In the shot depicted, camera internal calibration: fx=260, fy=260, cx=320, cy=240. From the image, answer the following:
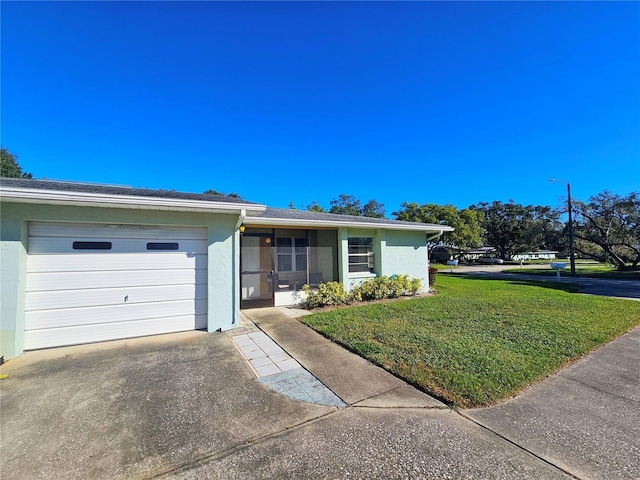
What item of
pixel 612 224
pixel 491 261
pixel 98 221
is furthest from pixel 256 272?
pixel 491 261

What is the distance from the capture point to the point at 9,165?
2003cm

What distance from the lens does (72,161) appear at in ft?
57.5

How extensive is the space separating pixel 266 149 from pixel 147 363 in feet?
52.0

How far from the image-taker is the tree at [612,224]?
19.1m

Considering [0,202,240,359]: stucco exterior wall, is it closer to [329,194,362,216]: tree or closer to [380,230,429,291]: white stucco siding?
[380,230,429,291]: white stucco siding

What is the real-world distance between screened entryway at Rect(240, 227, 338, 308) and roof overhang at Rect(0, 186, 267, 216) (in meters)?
2.73

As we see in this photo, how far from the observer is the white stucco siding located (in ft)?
31.3

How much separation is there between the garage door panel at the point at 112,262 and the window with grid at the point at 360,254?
5.05 metres

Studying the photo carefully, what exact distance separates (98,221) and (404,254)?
9.09 metres

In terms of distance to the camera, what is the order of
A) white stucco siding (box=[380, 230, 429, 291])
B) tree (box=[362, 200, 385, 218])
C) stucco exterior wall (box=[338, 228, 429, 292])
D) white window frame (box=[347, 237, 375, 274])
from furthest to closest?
1. tree (box=[362, 200, 385, 218])
2. white stucco siding (box=[380, 230, 429, 291])
3. white window frame (box=[347, 237, 375, 274])
4. stucco exterior wall (box=[338, 228, 429, 292])

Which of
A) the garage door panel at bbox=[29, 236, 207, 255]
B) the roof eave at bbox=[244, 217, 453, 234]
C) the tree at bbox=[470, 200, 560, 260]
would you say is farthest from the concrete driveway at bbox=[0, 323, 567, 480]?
the tree at bbox=[470, 200, 560, 260]

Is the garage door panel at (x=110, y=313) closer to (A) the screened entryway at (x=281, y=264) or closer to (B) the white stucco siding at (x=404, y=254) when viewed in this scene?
(A) the screened entryway at (x=281, y=264)

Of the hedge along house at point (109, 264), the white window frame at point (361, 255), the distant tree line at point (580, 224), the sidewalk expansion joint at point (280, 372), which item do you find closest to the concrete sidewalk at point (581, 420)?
the sidewalk expansion joint at point (280, 372)

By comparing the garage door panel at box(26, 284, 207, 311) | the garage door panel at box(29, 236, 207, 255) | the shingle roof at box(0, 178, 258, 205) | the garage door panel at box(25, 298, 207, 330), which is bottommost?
the garage door panel at box(25, 298, 207, 330)
